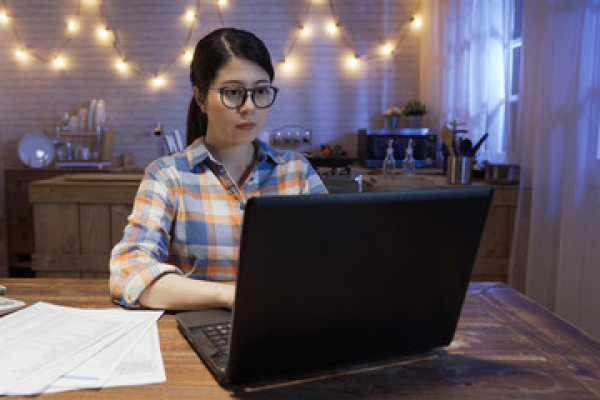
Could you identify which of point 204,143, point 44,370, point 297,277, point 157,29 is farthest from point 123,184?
point 297,277

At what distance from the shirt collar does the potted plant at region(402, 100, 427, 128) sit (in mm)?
2901

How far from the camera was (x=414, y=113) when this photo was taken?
439 centimetres

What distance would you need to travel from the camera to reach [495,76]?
332cm

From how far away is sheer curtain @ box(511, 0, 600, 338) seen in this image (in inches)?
87.1

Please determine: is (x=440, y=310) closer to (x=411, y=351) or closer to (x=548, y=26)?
(x=411, y=351)

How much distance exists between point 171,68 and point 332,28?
4.50 ft

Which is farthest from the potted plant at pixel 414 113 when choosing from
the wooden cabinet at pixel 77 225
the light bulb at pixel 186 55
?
the wooden cabinet at pixel 77 225

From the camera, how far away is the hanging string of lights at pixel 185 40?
4676 millimetres

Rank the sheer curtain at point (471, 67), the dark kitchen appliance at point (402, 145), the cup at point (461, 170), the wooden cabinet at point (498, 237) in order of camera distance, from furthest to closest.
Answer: the dark kitchen appliance at point (402, 145) < the sheer curtain at point (471, 67) < the cup at point (461, 170) < the wooden cabinet at point (498, 237)

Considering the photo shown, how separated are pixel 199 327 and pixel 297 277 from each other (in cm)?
34

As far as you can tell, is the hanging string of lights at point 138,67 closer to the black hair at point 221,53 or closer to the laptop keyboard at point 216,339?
the black hair at point 221,53

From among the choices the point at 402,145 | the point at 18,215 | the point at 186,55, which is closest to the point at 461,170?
the point at 402,145

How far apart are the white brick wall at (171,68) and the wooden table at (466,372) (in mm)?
3850

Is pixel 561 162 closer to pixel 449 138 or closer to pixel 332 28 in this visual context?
pixel 449 138
